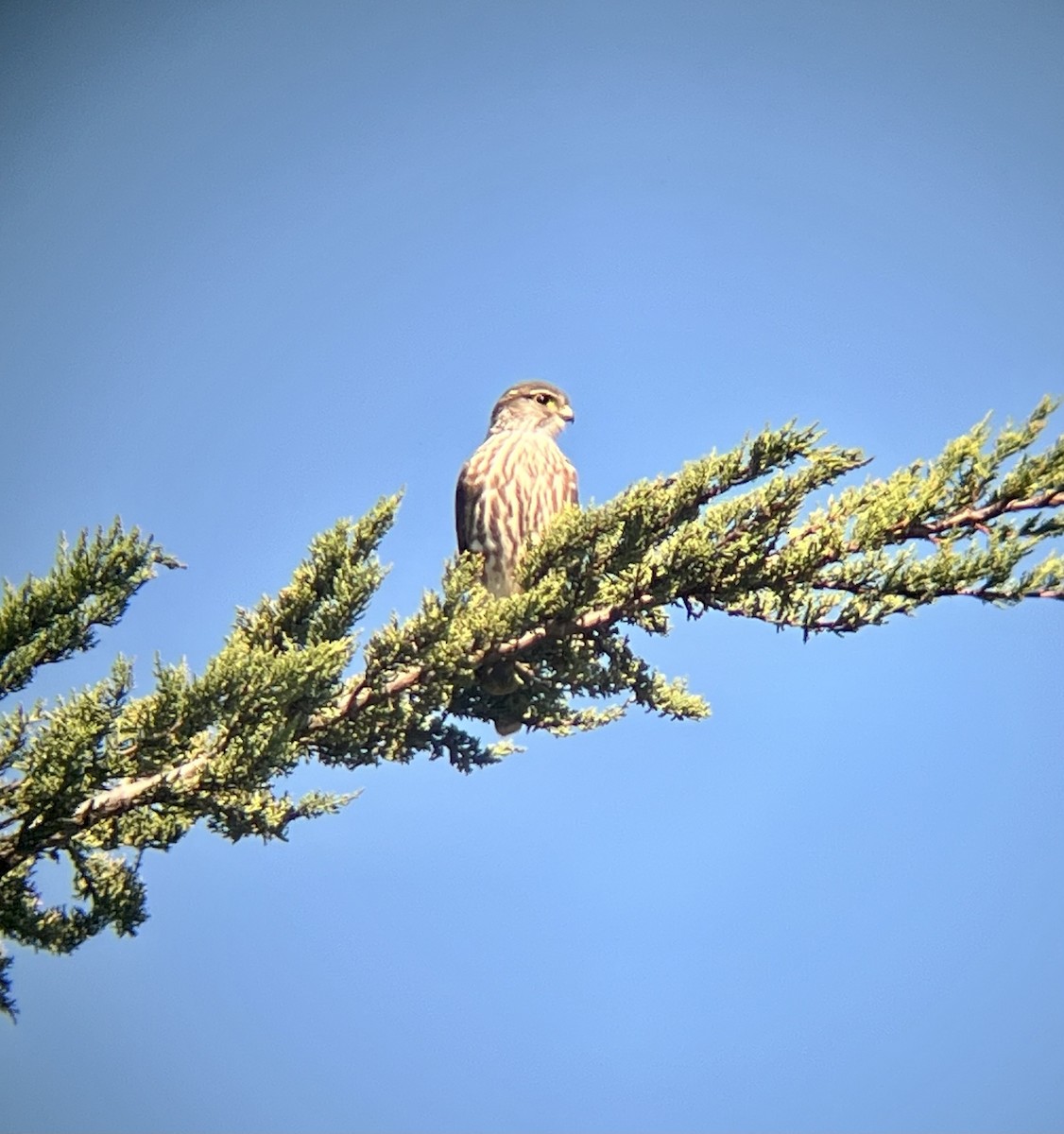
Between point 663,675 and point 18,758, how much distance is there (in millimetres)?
2338

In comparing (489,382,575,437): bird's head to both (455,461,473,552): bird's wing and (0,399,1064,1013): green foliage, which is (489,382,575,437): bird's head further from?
(0,399,1064,1013): green foliage

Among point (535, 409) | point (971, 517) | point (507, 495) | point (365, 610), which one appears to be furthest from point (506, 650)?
point (535, 409)

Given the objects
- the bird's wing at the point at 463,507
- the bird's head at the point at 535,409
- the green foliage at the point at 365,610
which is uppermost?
the bird's head at the point at 535,409

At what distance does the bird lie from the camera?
255 inches

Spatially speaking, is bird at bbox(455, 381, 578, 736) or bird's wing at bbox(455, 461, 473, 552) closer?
bird at bbox(455, 381, 578, 736)

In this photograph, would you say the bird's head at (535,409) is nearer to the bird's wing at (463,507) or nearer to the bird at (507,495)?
the bird at (507,495)

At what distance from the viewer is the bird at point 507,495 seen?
6469mm

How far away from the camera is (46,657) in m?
3.66

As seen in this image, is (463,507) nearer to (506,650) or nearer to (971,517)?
(506,650)

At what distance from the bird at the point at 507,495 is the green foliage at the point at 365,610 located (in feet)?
8.03

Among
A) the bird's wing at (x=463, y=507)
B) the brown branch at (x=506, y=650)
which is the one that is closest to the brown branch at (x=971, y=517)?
the brown branch at (x=506, y=650)

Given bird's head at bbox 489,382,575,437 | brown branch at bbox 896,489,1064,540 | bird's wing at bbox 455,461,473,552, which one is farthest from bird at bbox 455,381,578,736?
brown branch at bbox 896,489,1064,540

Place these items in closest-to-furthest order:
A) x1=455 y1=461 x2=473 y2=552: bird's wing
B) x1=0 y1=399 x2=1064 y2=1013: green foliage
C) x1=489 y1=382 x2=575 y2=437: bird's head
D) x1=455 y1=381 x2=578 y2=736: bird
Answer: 1. x1=0 y1=399 x2=1064 y2=1013: green foliage
2. x1=455 y1=381 x2=578 y2=736: bird
3. x1=455 y1=461 x2=473 y2=552: bird's wing
4. x1=489 y1=382 x2=575 y2=437: bird's head

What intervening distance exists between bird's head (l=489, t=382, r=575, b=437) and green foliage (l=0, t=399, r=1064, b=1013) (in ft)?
11.6
